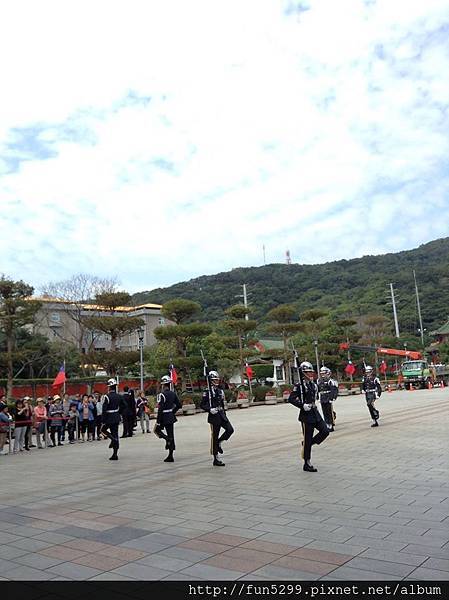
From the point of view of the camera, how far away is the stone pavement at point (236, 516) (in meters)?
4.45

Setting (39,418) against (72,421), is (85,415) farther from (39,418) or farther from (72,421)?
(39,418)

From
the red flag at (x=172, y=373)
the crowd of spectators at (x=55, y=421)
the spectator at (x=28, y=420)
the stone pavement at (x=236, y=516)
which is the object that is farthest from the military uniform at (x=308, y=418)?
the red flag at (x=172, y=373)

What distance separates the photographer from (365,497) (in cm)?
679

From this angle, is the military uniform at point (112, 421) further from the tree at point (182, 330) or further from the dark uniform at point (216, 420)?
the tree at point (182, 330)

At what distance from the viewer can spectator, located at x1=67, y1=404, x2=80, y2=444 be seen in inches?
677

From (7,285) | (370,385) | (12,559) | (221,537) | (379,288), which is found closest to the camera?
(12,559)

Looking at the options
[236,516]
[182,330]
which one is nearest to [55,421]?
[236,516]

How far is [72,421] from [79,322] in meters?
20.9

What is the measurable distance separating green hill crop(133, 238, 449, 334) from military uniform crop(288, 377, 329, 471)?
58.0m

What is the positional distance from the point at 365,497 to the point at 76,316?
124 feet

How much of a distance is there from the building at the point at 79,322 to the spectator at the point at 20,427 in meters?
10.5

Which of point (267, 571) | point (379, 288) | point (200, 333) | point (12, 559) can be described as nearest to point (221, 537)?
point (267, 571)

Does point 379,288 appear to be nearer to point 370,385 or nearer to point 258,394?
point 258,394

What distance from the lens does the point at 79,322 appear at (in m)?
37.7
